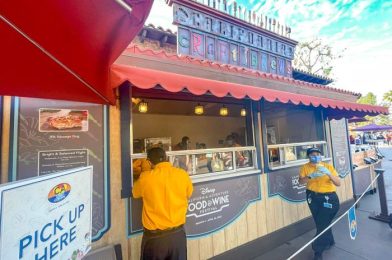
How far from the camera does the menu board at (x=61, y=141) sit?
2127 millimetres

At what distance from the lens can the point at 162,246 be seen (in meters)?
2.24

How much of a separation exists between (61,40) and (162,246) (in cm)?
209

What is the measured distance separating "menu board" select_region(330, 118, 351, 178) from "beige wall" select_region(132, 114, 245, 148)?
9.00 feet

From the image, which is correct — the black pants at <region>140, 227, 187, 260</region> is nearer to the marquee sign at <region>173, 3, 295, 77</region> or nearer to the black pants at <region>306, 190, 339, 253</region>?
the black pants at <region>306, 190, 339, 253</region>

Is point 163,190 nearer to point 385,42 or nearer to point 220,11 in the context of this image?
point 220,11

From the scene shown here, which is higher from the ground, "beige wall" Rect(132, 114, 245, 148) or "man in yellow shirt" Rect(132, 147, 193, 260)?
"beige wall" Rect(132, 114, 245, 148)

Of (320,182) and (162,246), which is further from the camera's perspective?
(320,182)

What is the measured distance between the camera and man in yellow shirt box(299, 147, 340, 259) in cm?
348

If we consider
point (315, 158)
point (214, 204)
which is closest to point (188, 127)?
point (214, 204)

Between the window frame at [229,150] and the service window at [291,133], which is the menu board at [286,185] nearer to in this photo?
the service window at [291,133]

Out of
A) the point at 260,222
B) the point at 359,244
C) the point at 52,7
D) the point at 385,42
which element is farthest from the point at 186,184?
the point at 385,42

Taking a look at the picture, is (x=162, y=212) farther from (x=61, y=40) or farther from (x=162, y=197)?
(x=61, y=40)

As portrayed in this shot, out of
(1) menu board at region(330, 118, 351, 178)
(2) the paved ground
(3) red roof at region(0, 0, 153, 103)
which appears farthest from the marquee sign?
(2) the paved ground

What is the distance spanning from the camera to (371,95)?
47.0 m
